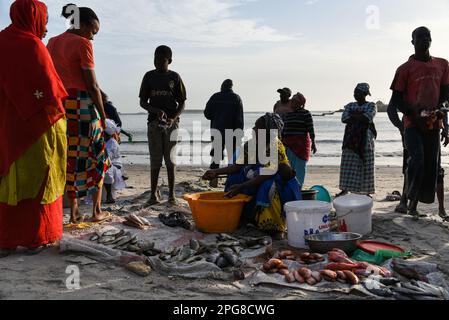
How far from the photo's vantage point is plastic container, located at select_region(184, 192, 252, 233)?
4672 mm

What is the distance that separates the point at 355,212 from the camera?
4.80 metres

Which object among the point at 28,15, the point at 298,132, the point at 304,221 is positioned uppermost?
the point at 28,15

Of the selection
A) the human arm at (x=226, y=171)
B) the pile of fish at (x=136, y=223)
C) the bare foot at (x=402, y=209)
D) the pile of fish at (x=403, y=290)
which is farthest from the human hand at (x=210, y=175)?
the bare foot at (x=402, y=209)

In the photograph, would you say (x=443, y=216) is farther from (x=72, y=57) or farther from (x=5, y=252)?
(x=5, y=252)

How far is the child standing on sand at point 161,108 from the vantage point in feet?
20.2

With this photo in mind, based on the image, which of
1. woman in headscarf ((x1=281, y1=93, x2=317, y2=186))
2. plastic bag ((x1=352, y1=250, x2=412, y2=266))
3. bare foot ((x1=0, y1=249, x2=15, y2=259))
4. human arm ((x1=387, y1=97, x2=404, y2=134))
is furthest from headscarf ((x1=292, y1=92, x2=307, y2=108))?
bare foot ((x1=0, y1=249, x2=15, y2=259))

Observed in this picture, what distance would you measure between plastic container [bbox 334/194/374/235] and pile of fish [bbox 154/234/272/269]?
873 mm

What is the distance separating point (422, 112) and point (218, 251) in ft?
9.94

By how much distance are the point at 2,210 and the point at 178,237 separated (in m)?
1.59

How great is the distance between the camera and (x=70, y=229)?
14.9 feet

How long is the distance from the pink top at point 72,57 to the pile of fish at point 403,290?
3.01 meters

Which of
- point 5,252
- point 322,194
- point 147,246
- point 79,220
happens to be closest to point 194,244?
point 147,246

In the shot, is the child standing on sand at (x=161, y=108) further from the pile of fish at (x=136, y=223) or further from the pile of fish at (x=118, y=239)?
the pile of fish at (x=118, y=239)

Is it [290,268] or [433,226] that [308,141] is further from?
[290,268]
